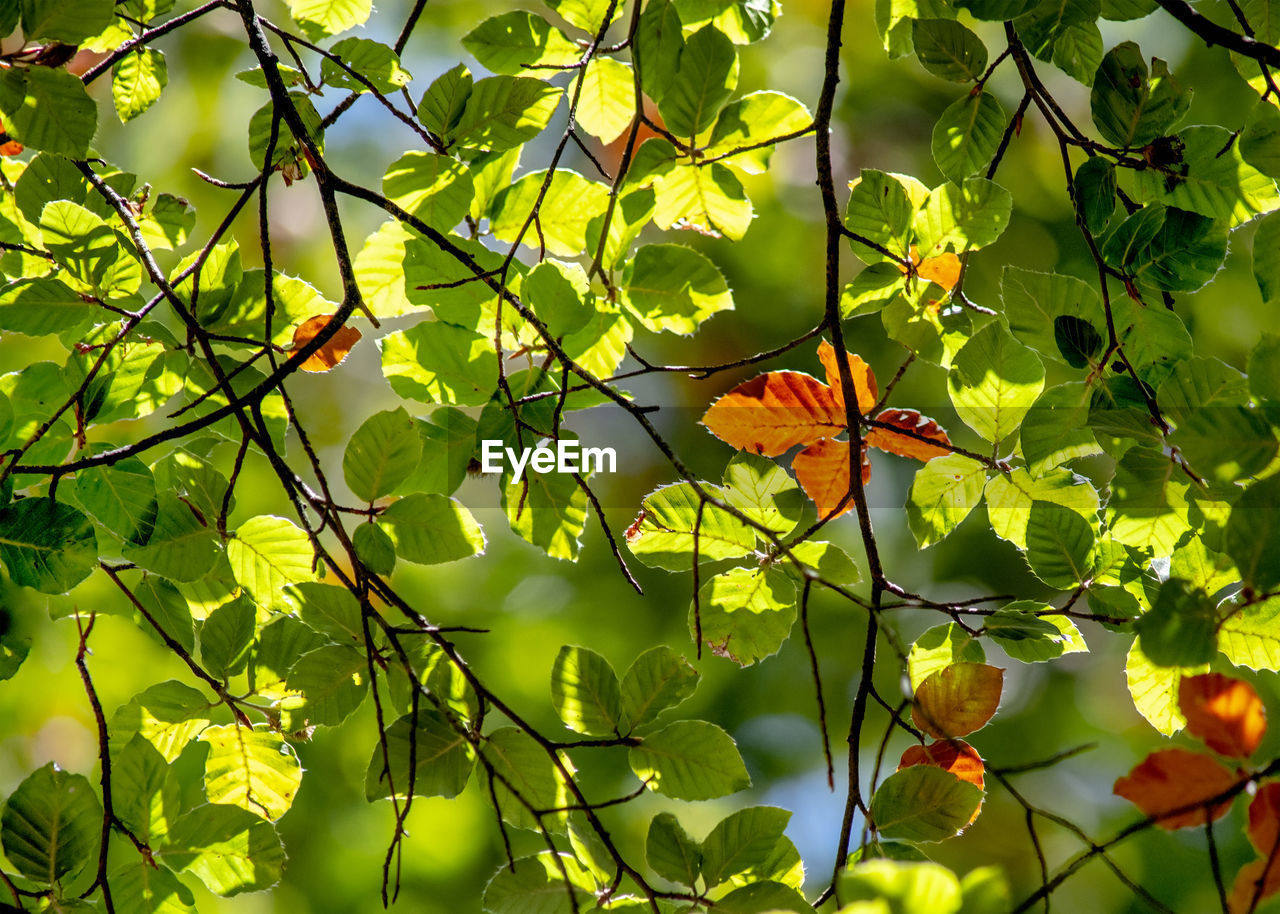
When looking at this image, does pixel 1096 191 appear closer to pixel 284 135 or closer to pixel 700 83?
pixel 700 83

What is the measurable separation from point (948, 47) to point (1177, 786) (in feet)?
1.76

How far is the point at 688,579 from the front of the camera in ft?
8.95

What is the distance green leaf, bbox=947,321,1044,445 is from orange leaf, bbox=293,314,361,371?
0.48 m

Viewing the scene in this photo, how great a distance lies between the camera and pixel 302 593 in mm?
699

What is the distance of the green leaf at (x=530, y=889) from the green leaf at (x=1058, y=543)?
0.41 m

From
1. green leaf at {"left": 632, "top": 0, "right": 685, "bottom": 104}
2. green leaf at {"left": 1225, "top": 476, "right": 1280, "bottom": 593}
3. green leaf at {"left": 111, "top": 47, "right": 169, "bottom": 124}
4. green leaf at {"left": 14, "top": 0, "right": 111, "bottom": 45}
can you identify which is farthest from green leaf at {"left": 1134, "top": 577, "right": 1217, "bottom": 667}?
green leaf at {"left": 111, "top": 47, "right": 169, "bottom": 124}

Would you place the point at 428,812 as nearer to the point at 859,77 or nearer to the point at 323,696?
the point at 323,696

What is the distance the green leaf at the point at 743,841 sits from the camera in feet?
2.13

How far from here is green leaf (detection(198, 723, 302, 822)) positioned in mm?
735

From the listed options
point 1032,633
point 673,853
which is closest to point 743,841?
point 673,853

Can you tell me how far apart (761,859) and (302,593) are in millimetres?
381

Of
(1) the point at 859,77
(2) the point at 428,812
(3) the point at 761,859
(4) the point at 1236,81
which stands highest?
(1) the point at 859,77

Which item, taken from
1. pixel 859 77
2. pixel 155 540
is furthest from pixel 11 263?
pixel 859 77

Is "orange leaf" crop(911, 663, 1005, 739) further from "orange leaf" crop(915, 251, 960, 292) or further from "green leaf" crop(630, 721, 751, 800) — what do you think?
"orange leaf" crop(915, 251, 960, 292)
